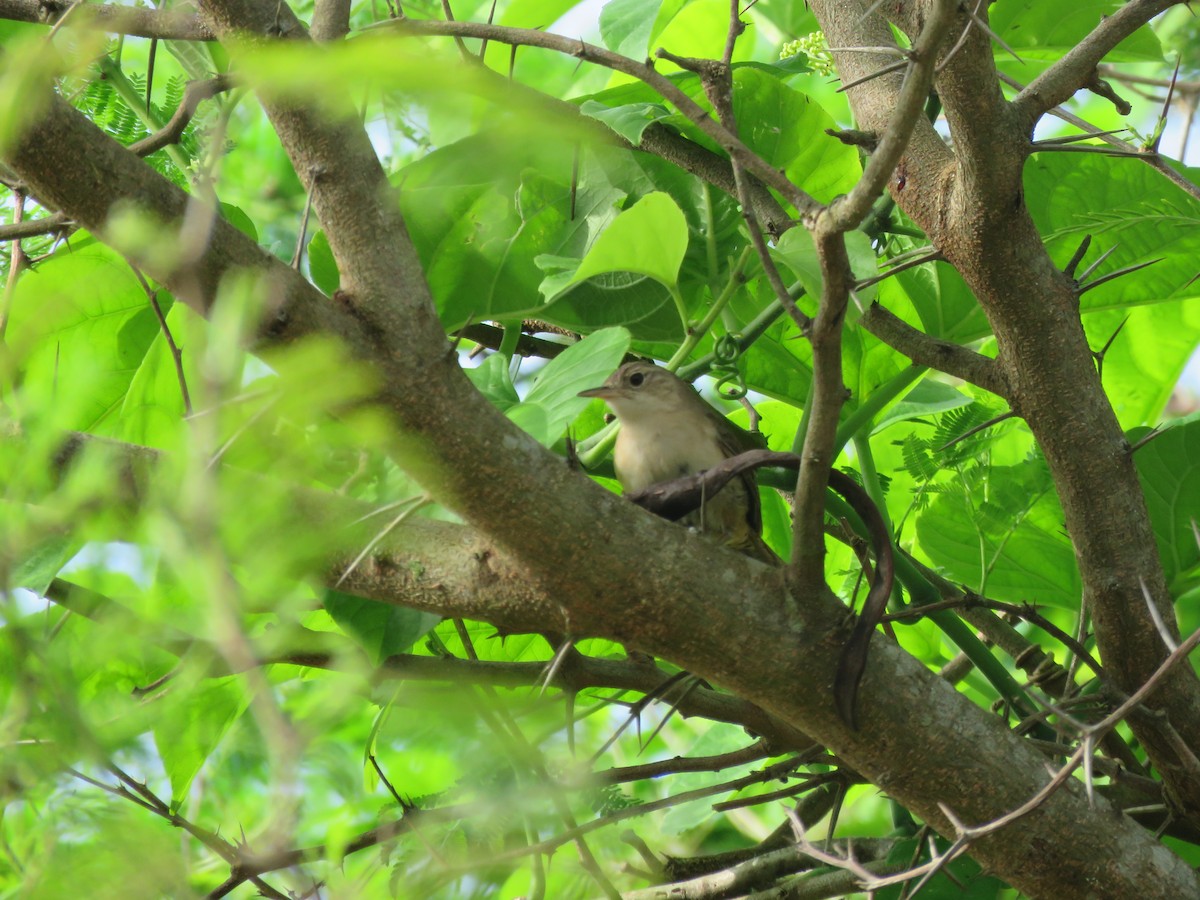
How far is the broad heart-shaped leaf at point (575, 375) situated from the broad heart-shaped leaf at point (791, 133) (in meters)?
0.54

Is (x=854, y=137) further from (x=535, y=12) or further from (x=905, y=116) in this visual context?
(x=535, y=12)

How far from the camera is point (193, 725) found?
0.95 m

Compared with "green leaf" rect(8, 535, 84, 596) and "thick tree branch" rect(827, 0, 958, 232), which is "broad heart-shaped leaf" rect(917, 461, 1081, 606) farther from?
"green leaf" rect(8, 535, 84, 596)

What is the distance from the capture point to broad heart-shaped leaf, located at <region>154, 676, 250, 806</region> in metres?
0.85

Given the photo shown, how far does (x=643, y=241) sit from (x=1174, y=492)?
1.06 metres

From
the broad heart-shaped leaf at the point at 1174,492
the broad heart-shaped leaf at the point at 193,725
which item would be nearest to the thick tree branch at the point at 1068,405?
the broad heart-shaped leaf at the point at 1174,492

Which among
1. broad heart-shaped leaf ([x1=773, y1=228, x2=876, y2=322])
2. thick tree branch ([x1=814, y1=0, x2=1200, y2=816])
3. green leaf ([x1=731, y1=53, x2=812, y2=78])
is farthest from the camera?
green leaf ([x1=731, y1=53, x2=812, y2=78])

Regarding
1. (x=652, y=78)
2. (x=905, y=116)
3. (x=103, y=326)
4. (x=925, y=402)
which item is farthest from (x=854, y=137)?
(x=103, y=326)

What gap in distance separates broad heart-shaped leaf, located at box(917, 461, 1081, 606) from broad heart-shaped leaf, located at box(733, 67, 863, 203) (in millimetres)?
565

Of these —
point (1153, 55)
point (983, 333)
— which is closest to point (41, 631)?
point (983, 333)

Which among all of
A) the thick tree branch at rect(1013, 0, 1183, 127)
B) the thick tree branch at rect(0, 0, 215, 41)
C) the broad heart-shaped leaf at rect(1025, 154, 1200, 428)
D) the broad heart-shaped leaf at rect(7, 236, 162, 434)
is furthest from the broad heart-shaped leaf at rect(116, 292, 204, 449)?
the broad heart-shaped leaf at rect(1025, 154, 1200, 428)

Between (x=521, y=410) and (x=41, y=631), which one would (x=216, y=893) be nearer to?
(x=41, y=631)

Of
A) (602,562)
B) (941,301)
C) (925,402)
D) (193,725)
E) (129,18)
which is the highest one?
(129,18)

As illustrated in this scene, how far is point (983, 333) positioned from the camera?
6.49 ft
